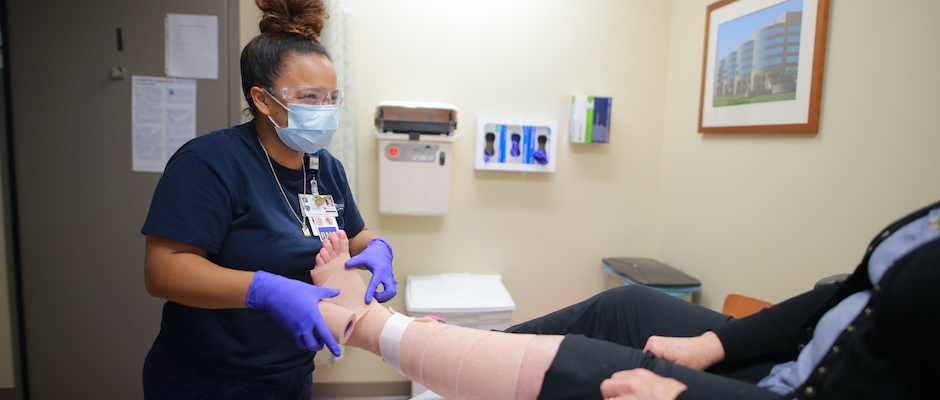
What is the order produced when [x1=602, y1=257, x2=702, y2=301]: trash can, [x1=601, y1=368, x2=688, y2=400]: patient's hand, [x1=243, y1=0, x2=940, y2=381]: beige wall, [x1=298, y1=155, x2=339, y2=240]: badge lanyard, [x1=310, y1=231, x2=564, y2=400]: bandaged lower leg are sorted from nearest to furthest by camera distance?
[x1=601, y1=368, x2=688, y2=400]: patient's hand → [x1=310, y1=231, x2=564, y2=400]: bandaged lower leg → [x1=298, y1=155, x2=339, y2=240]: badge lanyard → [x1=243, y1=0, x2=940, y2=381]: beige wall → [x1=602, y1=257, x2=702, y2=301]: trash can

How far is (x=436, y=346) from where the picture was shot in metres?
0.88

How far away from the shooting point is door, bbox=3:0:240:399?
147cm

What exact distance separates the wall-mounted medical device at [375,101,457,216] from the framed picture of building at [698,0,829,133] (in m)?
1.14

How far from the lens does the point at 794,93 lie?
1.50m

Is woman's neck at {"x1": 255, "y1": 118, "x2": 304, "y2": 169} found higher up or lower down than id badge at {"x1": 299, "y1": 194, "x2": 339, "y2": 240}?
Result: higher up

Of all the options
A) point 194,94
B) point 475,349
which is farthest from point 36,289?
point 475,349

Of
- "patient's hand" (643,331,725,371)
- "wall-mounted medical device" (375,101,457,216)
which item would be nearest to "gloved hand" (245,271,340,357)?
"patient's hand" (643,331,725,371)

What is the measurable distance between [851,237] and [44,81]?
2.63 meters

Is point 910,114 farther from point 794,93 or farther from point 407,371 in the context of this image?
point 407,371

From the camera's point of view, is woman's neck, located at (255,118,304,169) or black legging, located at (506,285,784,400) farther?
woman's neck, located at (255,118,304,169)

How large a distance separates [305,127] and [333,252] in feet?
0.99

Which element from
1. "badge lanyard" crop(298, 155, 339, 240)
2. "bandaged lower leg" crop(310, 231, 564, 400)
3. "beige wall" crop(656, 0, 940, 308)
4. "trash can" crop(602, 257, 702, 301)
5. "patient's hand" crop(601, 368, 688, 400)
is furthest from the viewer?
"trash can" crop(602, 257, 702, 301)

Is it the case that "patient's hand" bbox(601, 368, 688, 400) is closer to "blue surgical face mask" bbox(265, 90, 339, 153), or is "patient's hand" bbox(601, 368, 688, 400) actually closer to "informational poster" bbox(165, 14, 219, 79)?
"blue surgical face mask" bbox(265, 90, 339, 153)

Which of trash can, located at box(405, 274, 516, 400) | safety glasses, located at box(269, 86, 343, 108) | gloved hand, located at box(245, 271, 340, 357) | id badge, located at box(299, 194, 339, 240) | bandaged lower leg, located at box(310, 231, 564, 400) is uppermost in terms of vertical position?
safety glasses, located at box(269, 86, 343, 108)
